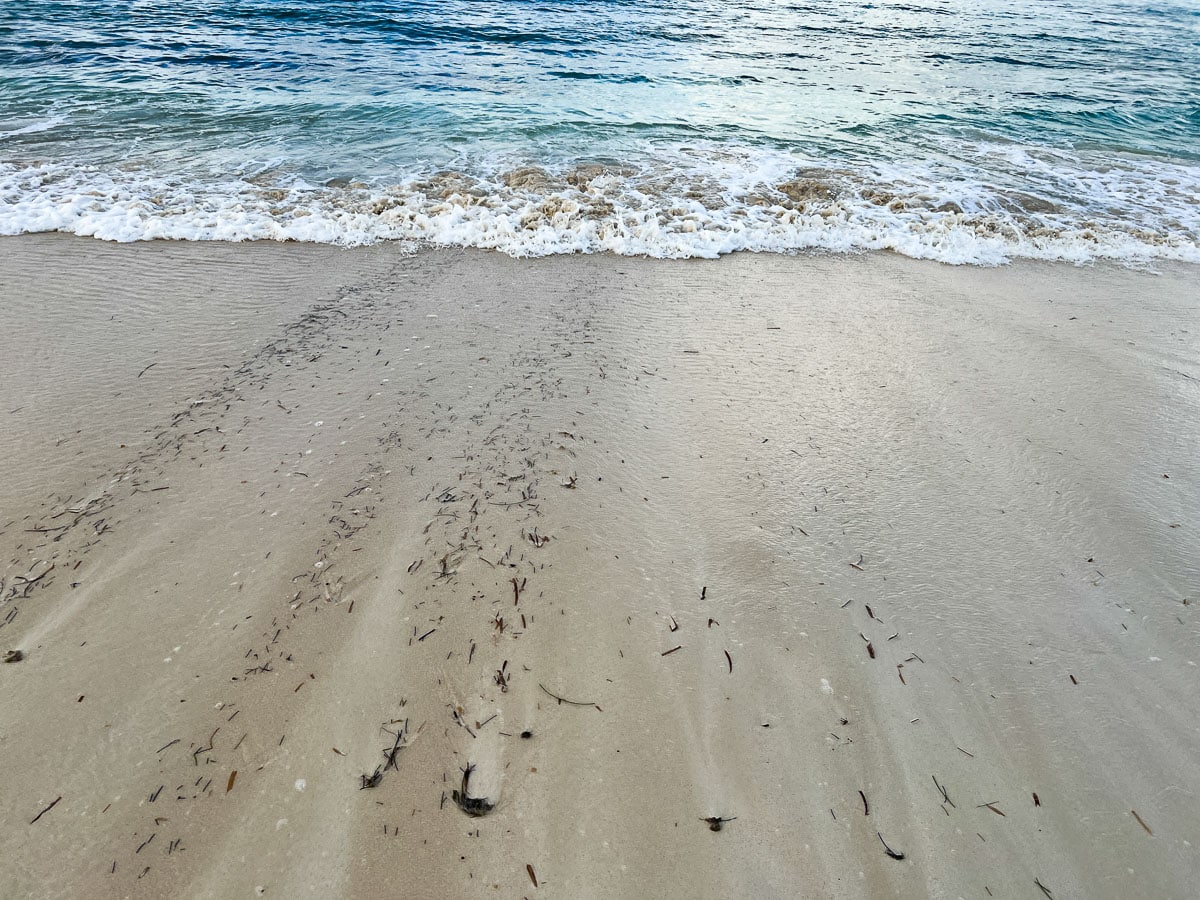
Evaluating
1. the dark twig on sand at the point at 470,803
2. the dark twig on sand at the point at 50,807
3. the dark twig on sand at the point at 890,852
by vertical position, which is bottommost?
the dark twig on sand at the point at 890,852

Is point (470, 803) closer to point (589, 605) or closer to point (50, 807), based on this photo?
point (589, 605)

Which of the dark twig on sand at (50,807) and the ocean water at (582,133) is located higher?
the ocean water at (582,133)

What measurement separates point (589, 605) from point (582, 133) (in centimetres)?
872

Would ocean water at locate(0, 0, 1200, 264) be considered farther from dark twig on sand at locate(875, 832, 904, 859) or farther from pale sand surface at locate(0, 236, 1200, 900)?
dark twig on sand at locate(875, 832, 904, 859)

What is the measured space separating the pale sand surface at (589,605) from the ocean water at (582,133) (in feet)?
7.19

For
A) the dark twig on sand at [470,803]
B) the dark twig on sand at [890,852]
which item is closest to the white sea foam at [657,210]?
the dark twig on sand at [470,803]

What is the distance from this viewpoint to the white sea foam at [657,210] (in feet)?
19.9

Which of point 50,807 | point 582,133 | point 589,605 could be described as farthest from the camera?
point 582,133

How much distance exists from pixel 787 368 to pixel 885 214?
3.96 m

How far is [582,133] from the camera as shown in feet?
30.7

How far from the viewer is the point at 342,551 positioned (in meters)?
2.84

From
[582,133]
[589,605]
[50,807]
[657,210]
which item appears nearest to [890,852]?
[589,605]

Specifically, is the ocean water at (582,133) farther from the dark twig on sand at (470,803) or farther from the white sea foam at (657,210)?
the dark twig on sand at (470,803)

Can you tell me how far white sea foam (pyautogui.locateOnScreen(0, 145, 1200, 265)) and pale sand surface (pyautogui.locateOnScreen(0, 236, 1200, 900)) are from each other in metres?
1.78
